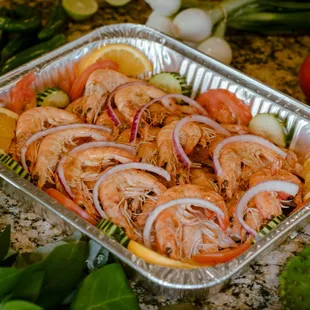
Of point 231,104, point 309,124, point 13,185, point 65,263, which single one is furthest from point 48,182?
point 309,124

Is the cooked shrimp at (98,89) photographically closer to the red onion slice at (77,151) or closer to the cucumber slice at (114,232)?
the red onion slice at (77,151)

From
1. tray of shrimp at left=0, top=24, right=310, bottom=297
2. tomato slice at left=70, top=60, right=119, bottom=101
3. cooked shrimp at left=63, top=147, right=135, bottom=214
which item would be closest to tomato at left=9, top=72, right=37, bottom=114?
tray of shrimp at left=0, top=24, right=310, bottom=297

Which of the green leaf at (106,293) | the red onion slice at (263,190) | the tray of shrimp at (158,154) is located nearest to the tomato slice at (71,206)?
the tray of shrimp at (158,154)

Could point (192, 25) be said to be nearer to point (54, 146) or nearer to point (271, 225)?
point (54, 146)

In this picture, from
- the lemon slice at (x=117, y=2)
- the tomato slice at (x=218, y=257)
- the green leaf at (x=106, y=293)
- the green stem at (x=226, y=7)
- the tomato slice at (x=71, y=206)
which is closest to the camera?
the green leaf at (x=106, y=293)

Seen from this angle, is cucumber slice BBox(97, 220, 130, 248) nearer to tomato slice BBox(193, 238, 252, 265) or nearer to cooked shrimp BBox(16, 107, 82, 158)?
tomato slice BBox(193, 238, 252, 265)

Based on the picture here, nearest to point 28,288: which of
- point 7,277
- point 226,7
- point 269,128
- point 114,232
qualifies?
point 7,277
